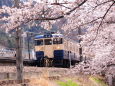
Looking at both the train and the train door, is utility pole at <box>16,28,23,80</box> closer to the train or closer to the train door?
the train

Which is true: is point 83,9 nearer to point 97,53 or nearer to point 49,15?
point 49,15

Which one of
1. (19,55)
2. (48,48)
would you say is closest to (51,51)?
(48,48)

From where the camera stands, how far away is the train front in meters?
21.1

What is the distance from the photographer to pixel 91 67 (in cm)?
1375

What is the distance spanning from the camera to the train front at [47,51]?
829 inches

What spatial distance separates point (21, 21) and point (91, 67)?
886 cm

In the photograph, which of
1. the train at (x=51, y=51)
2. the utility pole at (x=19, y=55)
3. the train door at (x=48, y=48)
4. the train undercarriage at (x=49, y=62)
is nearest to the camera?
the utility pole at (x=19, y=55)

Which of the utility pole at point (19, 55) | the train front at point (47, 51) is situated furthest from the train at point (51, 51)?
the utility pole at point (19, 55)

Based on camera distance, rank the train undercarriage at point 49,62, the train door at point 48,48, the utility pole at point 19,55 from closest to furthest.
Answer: the utility pole at point 19,55 → the train undercarriage at point 49,62 → the train door at point 48,48

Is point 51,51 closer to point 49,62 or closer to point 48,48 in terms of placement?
point 48,48

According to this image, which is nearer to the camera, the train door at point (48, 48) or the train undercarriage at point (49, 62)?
the train undercarriage at point (49, 62)

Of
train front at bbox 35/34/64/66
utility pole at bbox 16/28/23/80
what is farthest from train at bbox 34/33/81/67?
utility pole at bbox 16/28/23/80

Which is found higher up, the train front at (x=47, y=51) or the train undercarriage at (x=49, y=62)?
the train front at (x=47, y=51)

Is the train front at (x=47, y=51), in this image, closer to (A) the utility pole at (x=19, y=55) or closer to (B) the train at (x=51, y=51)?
(B) the train at (x=51, y=51)
